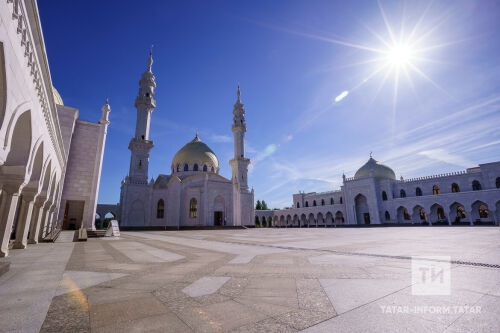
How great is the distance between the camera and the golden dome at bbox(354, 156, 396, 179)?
1676 inches

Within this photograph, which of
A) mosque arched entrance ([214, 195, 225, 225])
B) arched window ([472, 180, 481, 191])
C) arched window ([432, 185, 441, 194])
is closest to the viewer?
arched window ([472, 180, 481, 191])

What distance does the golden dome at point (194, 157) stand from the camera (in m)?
41.9

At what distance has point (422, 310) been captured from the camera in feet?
7.21

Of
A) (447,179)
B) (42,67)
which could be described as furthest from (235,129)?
(42,67)

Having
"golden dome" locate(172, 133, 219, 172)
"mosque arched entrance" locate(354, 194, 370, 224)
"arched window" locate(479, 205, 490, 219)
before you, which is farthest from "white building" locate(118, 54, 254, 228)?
"arched window" locate(479, 205, 490, 219)

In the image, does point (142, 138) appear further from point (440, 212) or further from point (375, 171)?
point (440, 212)

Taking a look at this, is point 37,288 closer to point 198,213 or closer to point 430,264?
point 430,264

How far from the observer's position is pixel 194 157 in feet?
138

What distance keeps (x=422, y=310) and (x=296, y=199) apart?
5697cm

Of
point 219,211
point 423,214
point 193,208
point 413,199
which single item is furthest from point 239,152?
point 423,214

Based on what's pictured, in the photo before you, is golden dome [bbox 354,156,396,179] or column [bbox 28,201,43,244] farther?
golden dome [bbox 354,156,396,179]

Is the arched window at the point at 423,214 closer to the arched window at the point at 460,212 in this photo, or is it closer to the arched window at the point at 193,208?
the arched window at the point at 460,212

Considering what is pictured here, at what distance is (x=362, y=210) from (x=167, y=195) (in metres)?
33.9

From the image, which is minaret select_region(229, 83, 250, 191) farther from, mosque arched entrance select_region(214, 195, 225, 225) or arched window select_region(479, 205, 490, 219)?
arched window select_region(479, 205, 490, 219)
